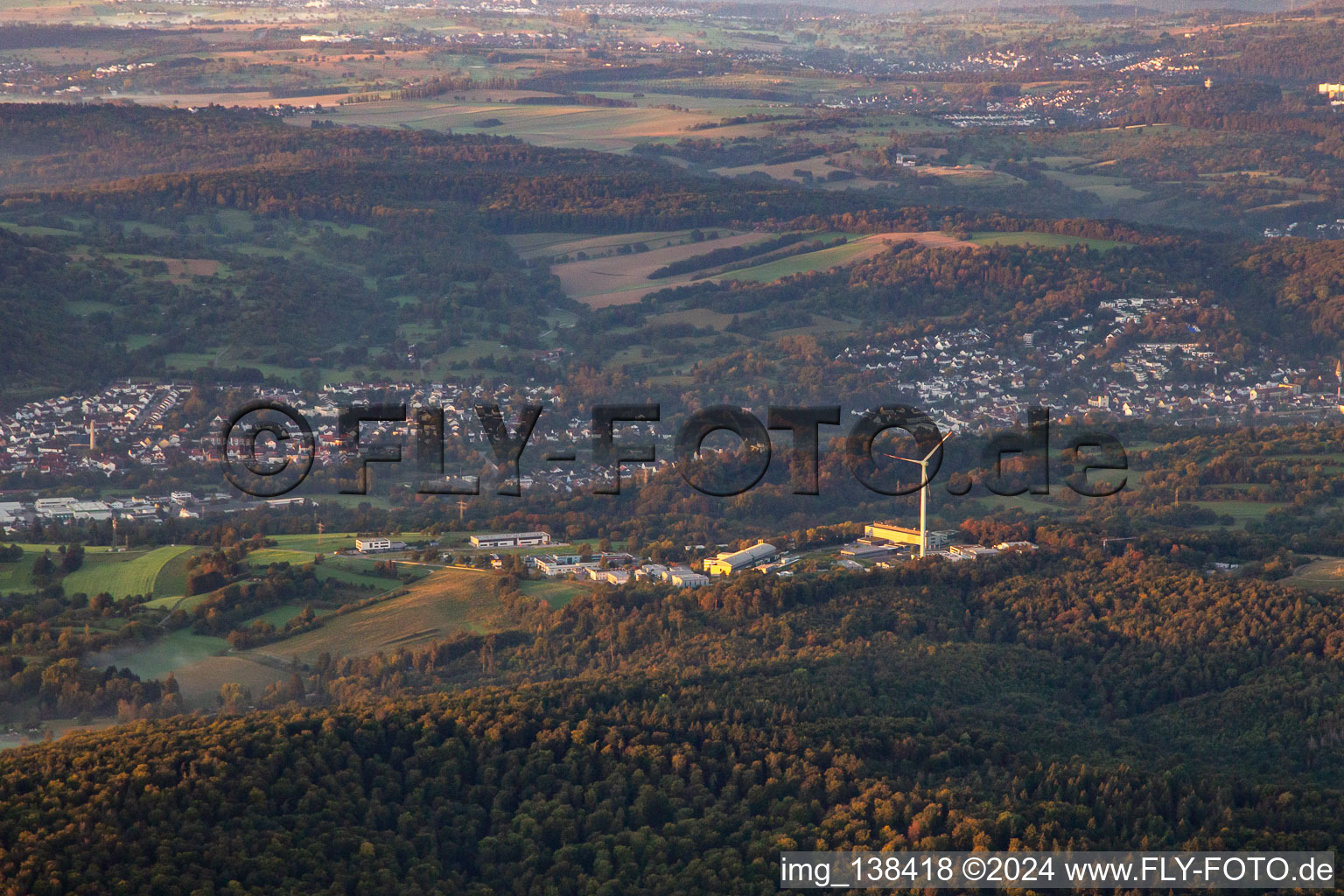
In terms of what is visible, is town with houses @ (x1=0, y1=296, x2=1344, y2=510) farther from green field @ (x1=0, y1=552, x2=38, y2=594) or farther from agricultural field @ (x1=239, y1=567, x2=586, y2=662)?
agricultural field @ (x1=239, y1=567, x2=586, y2=662)

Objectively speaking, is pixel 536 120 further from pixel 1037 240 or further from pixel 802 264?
pixel 1037 240

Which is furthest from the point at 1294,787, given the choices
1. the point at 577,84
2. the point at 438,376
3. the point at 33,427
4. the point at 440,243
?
the point at 577,84

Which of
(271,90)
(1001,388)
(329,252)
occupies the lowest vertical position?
(1001,388)

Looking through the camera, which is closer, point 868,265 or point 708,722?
point 708,722

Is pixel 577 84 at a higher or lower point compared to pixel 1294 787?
higher

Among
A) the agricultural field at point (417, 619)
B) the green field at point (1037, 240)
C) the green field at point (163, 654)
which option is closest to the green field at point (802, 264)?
the green field at point (1037, 240)

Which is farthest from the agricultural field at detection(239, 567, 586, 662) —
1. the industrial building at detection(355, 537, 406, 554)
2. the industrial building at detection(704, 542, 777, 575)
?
the industrial building at detection(355, 537, 406, 554)

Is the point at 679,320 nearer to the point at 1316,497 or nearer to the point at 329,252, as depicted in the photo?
the point at 329,252

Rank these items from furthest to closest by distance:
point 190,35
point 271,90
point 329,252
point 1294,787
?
point 190,35 < point 271,90 < point 329,252 < point 1294,787
